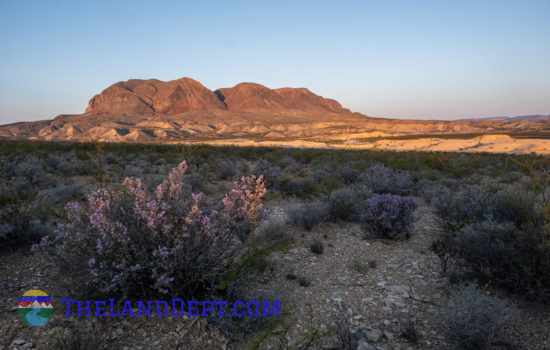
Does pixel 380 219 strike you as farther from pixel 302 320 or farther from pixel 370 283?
pixel 302 320

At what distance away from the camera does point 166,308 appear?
272cm

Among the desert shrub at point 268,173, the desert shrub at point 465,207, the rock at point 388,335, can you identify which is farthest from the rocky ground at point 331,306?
the desert shrub at point 268,173

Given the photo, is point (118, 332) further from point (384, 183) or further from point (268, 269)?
point (384, 183)

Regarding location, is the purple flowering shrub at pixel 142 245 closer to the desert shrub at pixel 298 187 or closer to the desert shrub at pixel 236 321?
the desert shrub at pixel 236 321

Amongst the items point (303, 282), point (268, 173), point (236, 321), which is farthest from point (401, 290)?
point (268, 173)

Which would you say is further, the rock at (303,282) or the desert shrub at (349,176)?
the desert shrub at (349,176)

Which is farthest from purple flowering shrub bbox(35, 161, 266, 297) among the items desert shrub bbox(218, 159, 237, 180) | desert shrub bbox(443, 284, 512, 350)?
desert shrub bbox(218, 159, 237, 180)

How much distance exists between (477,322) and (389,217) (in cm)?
256

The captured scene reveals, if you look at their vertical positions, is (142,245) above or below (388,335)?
above

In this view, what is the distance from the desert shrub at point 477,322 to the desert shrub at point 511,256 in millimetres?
571

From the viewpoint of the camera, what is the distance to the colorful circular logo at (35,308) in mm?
2529

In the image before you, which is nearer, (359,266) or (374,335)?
(374,335)

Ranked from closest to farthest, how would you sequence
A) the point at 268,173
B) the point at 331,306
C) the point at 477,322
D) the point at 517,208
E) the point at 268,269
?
the point at 477,322, the point at 331,306, the point at 268,269, the point at 517,208, the point at 268,173

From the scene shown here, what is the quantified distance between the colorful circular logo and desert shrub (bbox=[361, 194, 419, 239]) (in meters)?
4.34
